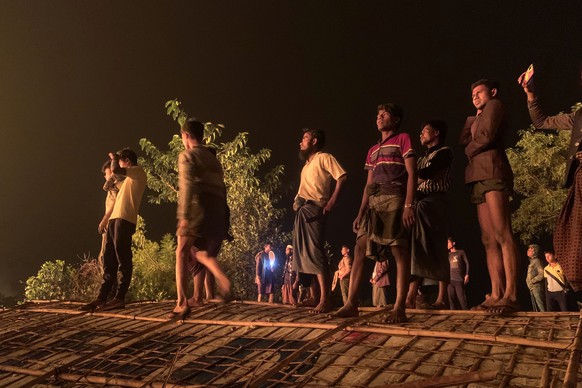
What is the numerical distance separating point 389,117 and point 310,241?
1.55 meters

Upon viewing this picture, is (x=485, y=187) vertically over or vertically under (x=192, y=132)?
under

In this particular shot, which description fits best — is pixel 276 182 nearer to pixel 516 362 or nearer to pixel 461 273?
pixel 461 273

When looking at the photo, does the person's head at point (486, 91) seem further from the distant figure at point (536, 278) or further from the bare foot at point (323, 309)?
the distant figure at point (536, 278)

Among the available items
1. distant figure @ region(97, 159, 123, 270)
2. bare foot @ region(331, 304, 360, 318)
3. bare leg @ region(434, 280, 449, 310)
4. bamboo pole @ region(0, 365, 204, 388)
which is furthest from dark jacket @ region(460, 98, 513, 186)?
distant figure @ region(97, 159, 123, 270)

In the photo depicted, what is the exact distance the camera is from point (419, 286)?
500 cm

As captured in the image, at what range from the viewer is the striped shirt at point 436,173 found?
4.77m

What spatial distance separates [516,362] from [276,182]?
14276 mm

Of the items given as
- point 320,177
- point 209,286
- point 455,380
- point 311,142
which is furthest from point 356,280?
point 209,286

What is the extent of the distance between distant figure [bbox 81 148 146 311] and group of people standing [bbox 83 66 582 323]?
12 millimetres

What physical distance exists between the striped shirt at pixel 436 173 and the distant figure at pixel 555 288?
5.21 m

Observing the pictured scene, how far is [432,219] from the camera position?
464 centimetres

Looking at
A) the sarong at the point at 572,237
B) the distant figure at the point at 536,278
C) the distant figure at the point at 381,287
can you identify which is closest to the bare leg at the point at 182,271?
the sarong at the point at 572,237

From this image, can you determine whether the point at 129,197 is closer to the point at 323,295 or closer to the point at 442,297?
the point at 323,295

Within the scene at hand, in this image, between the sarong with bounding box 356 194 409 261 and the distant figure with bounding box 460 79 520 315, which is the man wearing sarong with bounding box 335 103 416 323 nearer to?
the sarong with bounding box 356 194 409 261
